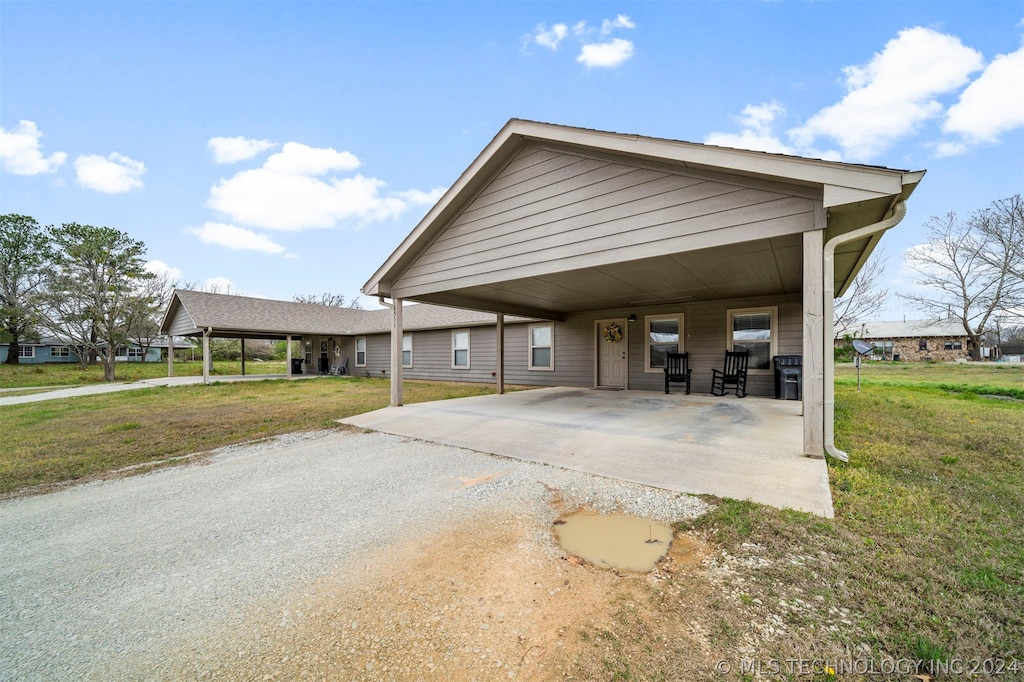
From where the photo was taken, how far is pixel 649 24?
835 centimetres

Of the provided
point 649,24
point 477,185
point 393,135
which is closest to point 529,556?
point 477,185

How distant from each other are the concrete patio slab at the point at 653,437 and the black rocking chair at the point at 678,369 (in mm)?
884

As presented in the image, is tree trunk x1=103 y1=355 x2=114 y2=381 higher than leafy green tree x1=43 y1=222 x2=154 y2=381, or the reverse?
leafy green tree x1=43 y1=222 x2=154 y2=381

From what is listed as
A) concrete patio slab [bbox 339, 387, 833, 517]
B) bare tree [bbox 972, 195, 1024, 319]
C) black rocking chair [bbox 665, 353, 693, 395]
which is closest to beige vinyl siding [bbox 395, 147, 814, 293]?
concrete patio slab [bbox 339, 387, 833, 517]

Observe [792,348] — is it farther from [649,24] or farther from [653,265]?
[649,24]

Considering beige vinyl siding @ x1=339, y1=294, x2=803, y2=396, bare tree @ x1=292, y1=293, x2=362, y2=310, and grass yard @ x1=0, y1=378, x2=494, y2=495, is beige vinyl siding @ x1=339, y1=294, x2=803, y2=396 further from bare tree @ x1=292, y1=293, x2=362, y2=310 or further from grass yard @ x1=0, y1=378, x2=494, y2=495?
bare tree @ x1=292, y1=293, x2=362, y2=310

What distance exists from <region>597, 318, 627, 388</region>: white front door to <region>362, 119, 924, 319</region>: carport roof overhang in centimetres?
73

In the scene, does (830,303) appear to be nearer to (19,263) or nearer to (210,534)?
(210,534)

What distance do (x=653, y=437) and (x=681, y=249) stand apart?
217cm

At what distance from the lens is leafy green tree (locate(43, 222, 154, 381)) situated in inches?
699

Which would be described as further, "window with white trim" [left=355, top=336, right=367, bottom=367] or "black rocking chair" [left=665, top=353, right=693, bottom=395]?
"window with white trim" [left=355, top=336, right=367, bottom=367]


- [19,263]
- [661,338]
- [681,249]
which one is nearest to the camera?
[681,249]

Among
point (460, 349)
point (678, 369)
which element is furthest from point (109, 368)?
point (678, 369)

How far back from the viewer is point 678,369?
364 inches
